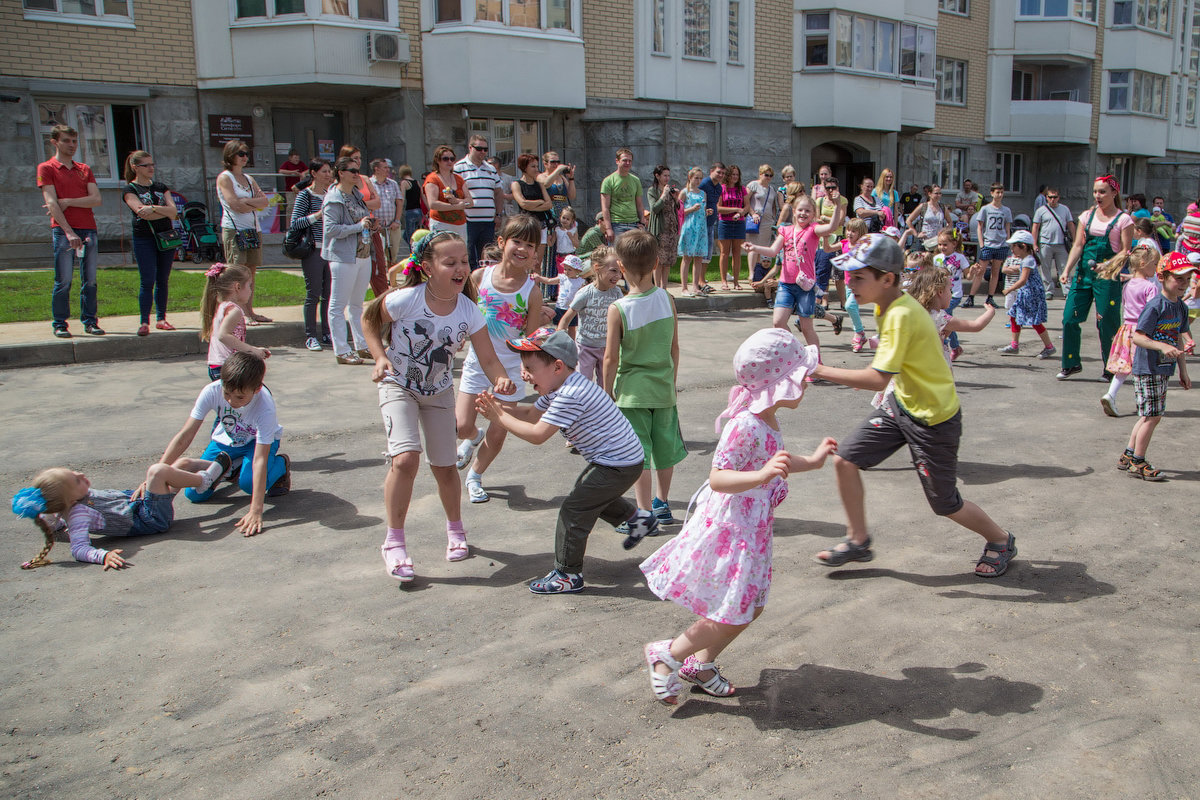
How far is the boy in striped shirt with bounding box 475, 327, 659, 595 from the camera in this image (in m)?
4.52

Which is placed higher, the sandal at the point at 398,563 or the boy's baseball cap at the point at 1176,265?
the boy's baseball cap at the point at 1176,265

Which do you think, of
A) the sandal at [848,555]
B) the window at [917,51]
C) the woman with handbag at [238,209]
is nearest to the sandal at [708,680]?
the sandal at [848,555]

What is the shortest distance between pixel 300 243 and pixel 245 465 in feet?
17.0

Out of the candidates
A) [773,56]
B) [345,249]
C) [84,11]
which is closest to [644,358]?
[345,249]

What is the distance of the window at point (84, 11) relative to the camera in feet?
61.1

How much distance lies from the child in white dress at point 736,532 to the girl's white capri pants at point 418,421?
175cm

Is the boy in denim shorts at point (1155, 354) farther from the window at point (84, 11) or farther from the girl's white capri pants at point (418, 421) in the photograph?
the window at point (84, 11)

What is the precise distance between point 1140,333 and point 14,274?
15.8 metres

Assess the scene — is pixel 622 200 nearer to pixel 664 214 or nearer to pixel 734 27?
pixel 664 214

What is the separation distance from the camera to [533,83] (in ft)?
72.3

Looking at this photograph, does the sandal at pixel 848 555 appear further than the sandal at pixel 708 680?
Yes

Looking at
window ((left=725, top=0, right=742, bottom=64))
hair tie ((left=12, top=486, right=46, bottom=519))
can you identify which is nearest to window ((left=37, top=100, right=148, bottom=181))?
window ((left=725, top=0, right=742, bottom=64))

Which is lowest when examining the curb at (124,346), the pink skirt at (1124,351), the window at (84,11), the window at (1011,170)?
the curb at (124,346)

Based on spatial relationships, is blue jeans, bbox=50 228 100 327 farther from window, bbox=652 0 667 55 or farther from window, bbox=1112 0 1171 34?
window, bbox=1112 0 1171 34
